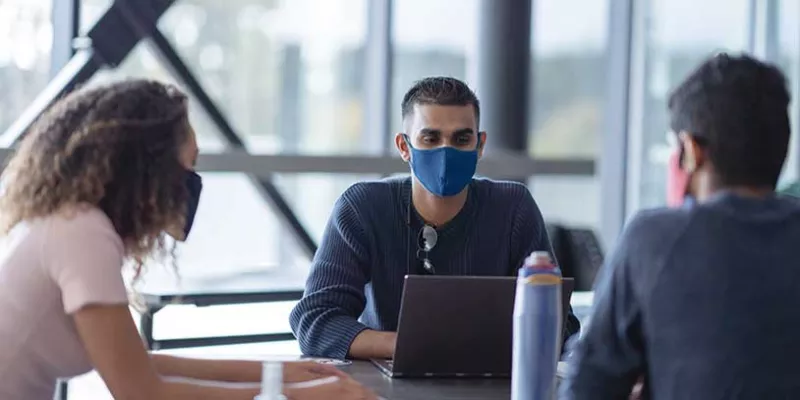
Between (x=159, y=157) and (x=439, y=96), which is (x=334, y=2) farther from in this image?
(x=159, y=157)

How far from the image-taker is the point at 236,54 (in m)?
4.38

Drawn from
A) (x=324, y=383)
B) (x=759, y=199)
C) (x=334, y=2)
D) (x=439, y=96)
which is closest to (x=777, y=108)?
(x=759, y=199)

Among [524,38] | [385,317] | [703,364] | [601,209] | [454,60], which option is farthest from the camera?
[601,209]

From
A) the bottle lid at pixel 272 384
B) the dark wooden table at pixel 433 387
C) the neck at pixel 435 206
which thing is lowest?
the dark wooden table at pixel 433 387

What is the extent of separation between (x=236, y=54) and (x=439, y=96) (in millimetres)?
2124

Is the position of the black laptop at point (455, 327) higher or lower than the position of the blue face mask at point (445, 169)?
lower

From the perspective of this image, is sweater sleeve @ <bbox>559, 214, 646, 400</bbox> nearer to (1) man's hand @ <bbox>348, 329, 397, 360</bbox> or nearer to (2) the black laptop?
(2) the black laptop

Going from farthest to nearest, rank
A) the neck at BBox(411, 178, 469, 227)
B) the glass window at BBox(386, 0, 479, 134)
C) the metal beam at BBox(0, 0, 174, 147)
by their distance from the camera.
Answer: the glass window at BBox(386, 0, 479, 134) < the metal beam at BBox(0, 0, 174, 147) < the neck at BBox(411, 178, 469, 227)

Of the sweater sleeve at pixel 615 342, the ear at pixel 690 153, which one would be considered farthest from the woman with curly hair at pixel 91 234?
the ear at pixel 690 153

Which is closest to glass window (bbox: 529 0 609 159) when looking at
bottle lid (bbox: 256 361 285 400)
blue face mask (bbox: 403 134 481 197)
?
→ blue face mask (bbox: 403 134 481 197)

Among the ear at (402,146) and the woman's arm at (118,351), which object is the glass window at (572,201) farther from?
the woman's arm at (118,351)

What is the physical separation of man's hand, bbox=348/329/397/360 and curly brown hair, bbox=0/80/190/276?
497 mm

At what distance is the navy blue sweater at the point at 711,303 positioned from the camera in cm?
124

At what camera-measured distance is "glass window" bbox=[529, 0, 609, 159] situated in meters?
5.24
